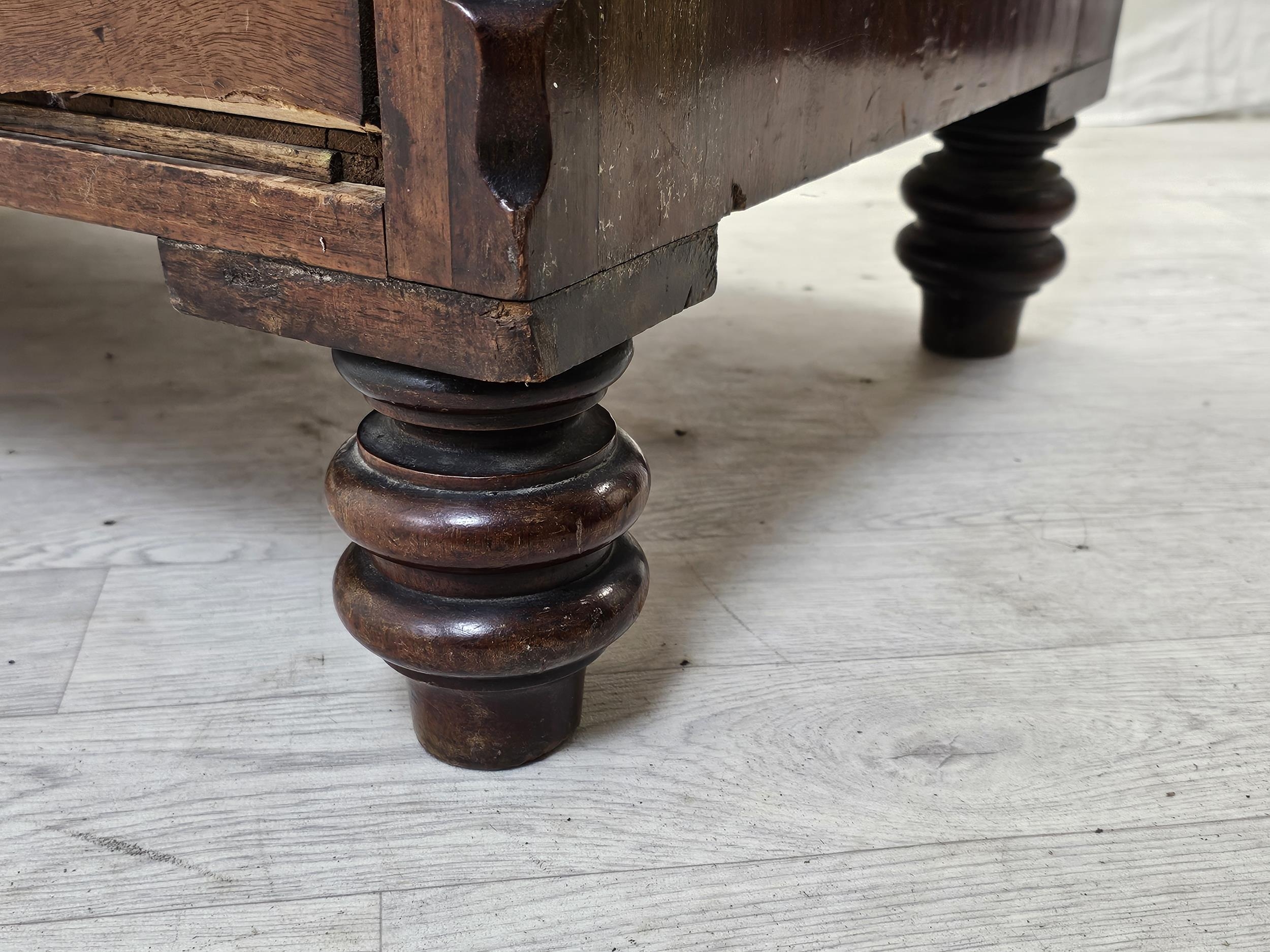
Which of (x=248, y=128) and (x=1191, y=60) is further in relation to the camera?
(x=1191, y=60)

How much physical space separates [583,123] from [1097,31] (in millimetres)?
766

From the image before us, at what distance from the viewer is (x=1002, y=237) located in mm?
1211

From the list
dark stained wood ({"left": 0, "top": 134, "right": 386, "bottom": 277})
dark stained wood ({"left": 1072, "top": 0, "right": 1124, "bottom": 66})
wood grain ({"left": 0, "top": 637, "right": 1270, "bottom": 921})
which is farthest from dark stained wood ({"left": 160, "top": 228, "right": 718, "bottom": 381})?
dark stained wood ({"left": 1072, "top": 0, "right": 1124, "bottom": 66})

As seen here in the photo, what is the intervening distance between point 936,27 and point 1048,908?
492mm

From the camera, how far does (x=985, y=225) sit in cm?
120

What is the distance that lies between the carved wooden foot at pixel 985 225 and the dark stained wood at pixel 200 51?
31.1 inches

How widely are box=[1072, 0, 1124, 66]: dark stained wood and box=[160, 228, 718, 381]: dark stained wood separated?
600mm

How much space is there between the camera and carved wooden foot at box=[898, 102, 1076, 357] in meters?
1.18

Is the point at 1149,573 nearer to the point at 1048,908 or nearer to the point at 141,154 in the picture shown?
the point at 1048,908

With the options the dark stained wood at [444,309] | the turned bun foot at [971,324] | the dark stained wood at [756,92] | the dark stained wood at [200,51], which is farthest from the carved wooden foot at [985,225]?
the dark stained wood at [200,51]

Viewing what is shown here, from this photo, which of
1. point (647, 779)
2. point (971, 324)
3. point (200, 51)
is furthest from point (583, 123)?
point (971, 324)

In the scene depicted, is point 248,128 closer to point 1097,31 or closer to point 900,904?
point 900,904

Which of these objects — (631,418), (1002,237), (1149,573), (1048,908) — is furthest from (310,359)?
(1048,908)

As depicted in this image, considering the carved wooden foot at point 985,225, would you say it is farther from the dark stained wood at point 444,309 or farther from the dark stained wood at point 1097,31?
the dark stained wood at point 444,309
